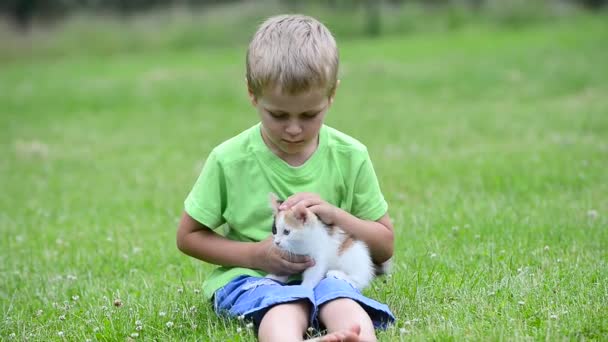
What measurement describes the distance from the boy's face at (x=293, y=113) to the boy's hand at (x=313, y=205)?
264 mm

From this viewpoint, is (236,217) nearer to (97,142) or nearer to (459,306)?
(459,306)

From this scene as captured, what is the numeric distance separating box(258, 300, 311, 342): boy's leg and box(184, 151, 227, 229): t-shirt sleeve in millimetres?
600

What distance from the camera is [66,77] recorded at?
19969 mm

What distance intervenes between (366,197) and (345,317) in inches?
28.6

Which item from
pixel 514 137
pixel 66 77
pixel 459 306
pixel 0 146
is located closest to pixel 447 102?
pixel 514 137

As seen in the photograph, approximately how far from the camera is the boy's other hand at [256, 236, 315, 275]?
3787 millimetres

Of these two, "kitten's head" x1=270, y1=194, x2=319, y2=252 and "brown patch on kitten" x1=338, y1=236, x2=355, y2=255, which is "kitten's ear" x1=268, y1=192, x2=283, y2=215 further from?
"brown patch on kitten" x1=338, y1=236, x2=355, y2=255

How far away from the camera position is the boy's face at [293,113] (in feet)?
12.0

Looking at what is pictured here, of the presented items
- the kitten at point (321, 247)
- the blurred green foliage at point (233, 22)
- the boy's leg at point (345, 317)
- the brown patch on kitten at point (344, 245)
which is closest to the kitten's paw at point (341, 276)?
the kitten at point (321, 247)

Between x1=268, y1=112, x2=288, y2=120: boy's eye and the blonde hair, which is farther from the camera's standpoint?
x1=268, y1=112, x2=288, y2=120: boy's eye

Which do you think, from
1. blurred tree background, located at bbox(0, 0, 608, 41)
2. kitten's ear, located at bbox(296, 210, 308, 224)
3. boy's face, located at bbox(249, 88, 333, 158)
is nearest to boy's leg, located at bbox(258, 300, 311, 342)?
kitten's ear, located at bbox(296, 210, 308, 224)

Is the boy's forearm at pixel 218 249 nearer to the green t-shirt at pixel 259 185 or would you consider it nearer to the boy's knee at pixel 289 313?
the green t-shirt at pixel 259 185

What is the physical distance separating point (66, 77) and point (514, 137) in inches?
505

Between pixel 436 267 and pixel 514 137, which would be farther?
pixel 514 137
